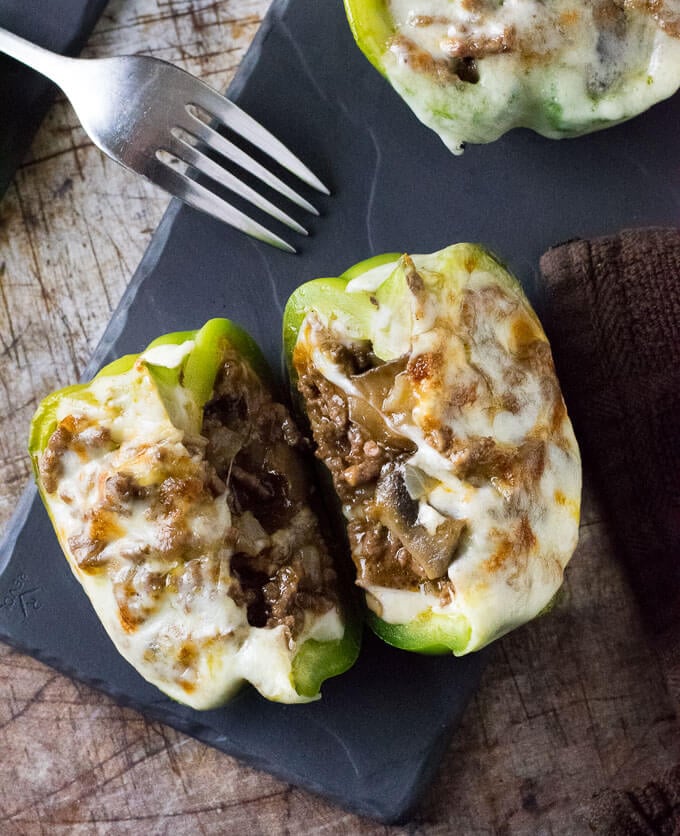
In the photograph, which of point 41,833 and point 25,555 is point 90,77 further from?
point 41,833

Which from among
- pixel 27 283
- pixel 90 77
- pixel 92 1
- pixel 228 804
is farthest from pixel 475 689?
pixel 92 1

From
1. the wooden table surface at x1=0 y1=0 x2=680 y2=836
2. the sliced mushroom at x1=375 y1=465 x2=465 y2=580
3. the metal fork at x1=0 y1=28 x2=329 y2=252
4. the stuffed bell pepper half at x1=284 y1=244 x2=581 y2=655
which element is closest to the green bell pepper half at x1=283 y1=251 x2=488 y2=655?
the stuffed bell pepper half at x1=284 y1=244 x2=581 y2=655

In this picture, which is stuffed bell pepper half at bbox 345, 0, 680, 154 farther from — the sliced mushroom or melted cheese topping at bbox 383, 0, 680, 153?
the sliced mushroom

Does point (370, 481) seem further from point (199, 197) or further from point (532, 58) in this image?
point (532, 58)

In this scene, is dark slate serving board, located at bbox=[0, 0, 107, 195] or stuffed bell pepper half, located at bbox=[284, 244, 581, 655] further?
dark slate serving board, located at bbox=[0, 0, 107, 195]

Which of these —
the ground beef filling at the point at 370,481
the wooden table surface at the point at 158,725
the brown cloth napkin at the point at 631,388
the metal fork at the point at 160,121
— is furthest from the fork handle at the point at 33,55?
the brown cloth napkin at the point at 631,388

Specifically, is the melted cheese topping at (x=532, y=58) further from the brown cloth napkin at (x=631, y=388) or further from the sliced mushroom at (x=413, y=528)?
the sliced mushroom at (x=413, y=528)

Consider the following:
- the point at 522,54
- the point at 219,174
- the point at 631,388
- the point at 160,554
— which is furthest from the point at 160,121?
the point at 631,388
